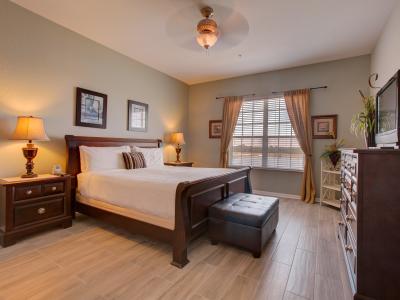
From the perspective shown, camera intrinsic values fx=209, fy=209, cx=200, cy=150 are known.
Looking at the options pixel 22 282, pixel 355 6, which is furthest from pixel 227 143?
pixel 22 282

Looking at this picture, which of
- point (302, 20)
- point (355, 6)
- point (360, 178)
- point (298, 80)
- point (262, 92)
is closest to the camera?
point (360, 178)

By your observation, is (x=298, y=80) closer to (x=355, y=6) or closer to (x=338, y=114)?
(x=338, y=114)

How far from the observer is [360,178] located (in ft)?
4.64

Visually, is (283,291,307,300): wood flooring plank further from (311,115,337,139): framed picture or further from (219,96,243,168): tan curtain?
(219,96,243,168): tan curtain

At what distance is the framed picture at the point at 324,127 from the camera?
404cm

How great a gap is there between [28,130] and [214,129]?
151 inches

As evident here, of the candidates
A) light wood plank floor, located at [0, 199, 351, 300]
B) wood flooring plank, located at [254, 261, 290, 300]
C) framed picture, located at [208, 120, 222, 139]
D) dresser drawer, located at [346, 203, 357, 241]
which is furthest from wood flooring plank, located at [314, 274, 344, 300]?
framed picture, located at [208, 120, 222, 139]

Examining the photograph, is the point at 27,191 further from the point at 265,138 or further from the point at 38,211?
the point at 265,138

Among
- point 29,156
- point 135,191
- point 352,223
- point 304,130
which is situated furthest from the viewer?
point 304,130

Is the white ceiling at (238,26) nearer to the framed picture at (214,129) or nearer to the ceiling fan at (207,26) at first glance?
the ceiling fan at (207,26)

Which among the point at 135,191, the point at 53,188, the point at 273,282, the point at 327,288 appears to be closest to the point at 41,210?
the point at 53,188

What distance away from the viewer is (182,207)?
1.98m

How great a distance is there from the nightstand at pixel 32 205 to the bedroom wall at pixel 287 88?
11.4 feet

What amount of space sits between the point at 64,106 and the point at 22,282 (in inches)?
93.7
